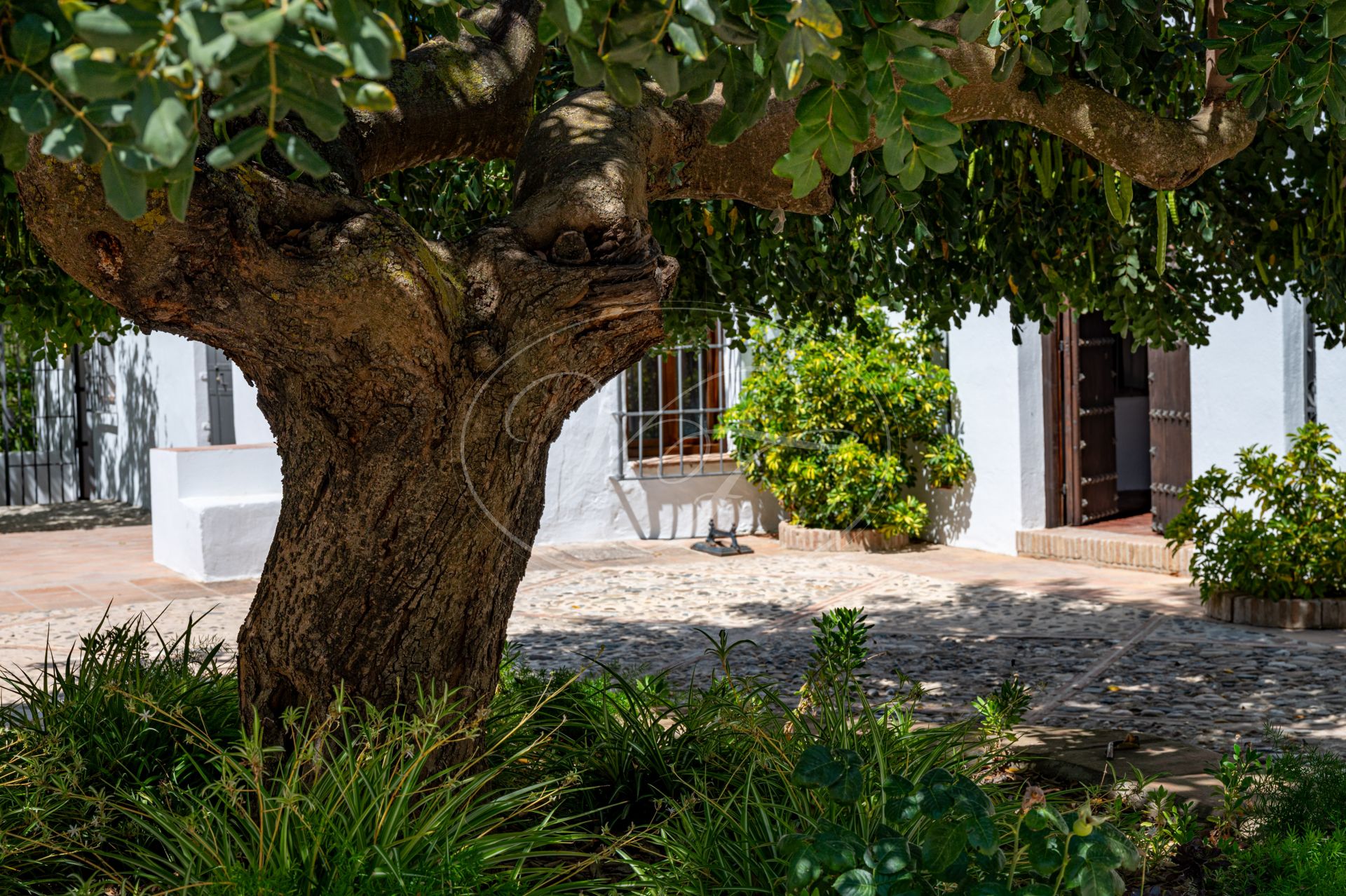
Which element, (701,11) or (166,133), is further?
(701,11)

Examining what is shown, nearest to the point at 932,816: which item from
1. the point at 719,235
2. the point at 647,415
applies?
the point at 719,235

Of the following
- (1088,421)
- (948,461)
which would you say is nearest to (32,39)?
(948,461)

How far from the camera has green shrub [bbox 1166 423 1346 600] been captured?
737 centimetres

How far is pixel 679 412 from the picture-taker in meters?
12.2

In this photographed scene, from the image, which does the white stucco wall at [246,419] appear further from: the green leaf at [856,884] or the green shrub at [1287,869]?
the green leaf at [856,884]

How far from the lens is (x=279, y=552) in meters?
3.35

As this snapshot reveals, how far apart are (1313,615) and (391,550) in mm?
6113

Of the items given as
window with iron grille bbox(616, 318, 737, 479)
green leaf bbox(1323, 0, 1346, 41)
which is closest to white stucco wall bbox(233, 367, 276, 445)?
window with iron grille bbox(616, 318, 737, 479)

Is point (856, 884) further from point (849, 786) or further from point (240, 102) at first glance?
point (240, 102)

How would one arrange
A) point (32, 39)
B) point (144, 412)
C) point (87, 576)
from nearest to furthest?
1. point (32, 39)
2. point (87, 576)
3. point (144, 412)

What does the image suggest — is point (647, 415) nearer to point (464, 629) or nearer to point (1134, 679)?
point (1134, 679)

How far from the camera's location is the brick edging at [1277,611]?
734 centimetres

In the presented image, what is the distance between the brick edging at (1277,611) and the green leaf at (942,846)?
5.89 metres

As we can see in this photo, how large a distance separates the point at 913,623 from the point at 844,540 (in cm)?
334
